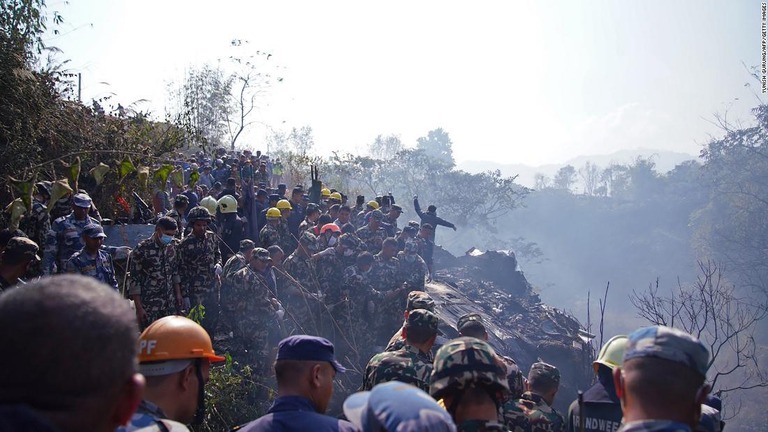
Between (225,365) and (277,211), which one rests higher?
(277,211)

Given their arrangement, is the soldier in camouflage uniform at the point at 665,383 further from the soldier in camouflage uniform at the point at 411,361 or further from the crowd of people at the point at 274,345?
the soldier in camouflage uniform at the point at 411,361

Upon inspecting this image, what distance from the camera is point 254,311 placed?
764 centimetres

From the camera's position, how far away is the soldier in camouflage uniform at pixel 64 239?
697cm

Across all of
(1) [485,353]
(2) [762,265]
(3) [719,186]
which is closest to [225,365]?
(1) [485,353]

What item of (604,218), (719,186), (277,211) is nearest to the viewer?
(277,211)

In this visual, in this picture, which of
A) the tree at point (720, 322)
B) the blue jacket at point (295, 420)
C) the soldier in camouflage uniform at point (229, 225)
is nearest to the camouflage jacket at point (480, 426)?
the blue jacket at point (295, 420)

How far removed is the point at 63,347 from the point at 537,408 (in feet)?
12.1

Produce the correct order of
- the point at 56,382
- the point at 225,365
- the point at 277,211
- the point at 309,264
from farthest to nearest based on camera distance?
the point at 277,211 < the point at 309,264 < the point at 225,365 < the point at 56,382

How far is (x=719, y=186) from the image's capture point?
34.7 metres

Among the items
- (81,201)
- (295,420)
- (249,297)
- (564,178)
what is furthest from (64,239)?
(564,178)

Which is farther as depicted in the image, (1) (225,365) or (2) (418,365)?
(1) (225,365)

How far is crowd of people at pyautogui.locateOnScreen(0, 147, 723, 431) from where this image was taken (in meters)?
1.42

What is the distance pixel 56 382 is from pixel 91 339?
0.12 metres

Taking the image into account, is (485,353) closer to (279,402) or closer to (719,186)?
(279,402)
